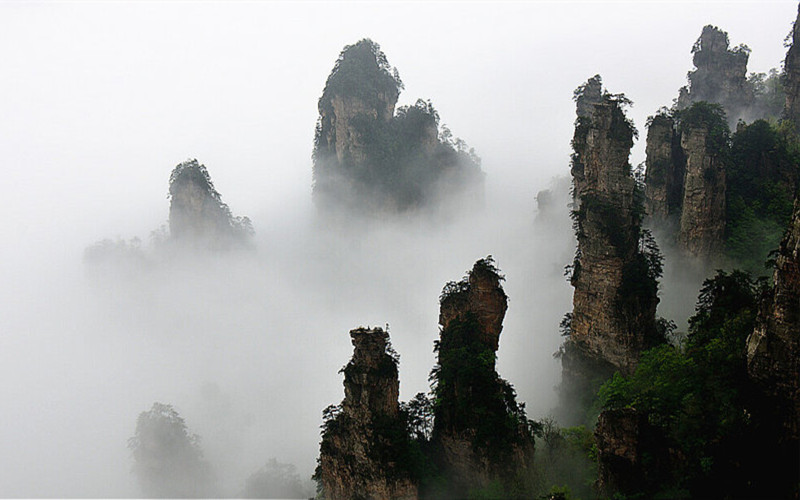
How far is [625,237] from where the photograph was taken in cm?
2695

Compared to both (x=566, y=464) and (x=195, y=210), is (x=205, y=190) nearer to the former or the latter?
(x=195, y=210)

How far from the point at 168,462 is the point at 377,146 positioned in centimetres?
3675

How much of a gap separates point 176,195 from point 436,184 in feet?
96.1

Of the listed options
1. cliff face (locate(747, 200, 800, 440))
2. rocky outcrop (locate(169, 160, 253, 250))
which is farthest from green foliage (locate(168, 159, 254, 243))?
cliff face (locate(747, 200, 800, 440))

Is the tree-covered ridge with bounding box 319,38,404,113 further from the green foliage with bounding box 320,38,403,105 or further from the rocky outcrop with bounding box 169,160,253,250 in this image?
the rocky outcrop with bounding box 169,160,253,250

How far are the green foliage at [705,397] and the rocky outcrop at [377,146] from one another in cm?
4629

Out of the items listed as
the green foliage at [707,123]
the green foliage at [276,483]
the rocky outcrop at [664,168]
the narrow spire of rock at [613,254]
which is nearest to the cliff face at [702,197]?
the green foliage at [707,123]

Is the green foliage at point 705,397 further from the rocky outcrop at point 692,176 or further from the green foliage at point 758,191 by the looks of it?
the rocky outcrop at point 692,176

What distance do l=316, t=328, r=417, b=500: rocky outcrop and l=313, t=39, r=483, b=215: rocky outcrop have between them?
144 feet

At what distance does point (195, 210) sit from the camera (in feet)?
215

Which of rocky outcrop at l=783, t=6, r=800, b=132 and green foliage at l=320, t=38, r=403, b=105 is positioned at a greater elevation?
green foliage at l=320, t=38, r=403, b=105

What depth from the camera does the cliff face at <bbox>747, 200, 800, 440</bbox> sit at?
43.5ft

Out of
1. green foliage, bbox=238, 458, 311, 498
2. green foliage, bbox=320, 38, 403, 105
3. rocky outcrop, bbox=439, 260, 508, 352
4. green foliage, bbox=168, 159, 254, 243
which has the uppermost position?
green foliage, bbox=320, 38, 403, 105

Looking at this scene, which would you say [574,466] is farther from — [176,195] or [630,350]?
[176,195]
